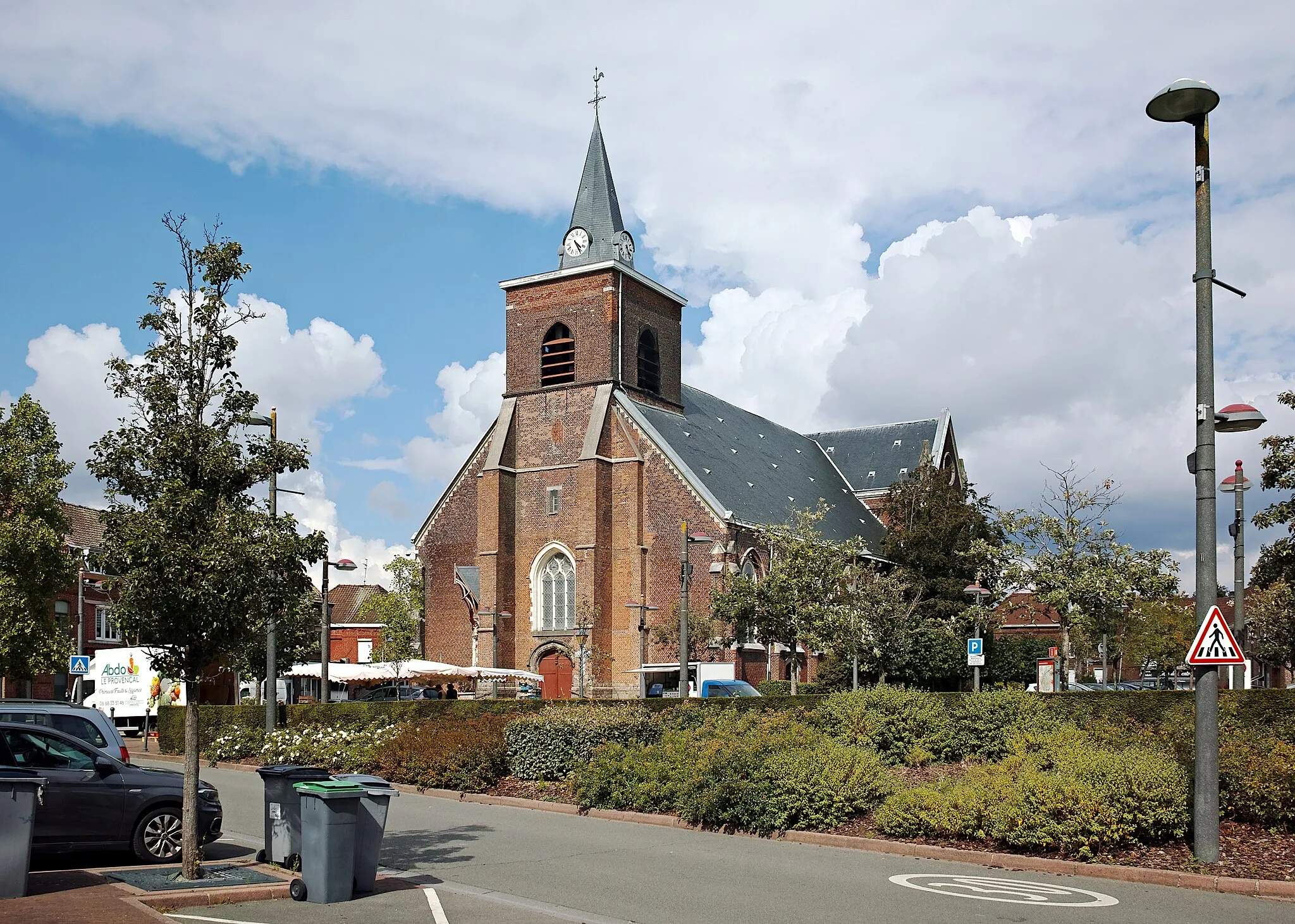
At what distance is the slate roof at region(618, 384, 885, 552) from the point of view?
4772cm

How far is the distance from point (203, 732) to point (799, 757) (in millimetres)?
18725

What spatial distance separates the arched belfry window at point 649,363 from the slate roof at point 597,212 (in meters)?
3.29

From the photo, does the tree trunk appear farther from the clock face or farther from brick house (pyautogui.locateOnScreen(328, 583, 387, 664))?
brick house (pyautogui.locateOnScreen(328, 583, 387, 664))

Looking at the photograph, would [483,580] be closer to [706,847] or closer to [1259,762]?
[706,847]

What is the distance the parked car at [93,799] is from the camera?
12.0m

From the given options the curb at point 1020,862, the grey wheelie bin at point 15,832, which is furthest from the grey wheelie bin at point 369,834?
the curb at point 1020,862

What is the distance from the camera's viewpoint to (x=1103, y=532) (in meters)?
37.6

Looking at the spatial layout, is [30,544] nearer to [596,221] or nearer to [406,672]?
[406,672]

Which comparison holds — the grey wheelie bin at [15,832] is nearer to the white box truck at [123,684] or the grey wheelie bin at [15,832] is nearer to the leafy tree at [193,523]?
the leafy tree at [193,523]

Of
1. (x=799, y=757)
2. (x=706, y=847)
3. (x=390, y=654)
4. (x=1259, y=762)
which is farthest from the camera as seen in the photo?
(x=390, y=654)

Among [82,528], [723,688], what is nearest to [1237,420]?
[723,688]

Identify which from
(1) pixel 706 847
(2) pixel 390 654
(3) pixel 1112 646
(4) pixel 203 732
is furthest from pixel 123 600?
(3) pixel 1112 646

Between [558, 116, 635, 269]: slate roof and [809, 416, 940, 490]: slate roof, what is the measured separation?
70.2 ft

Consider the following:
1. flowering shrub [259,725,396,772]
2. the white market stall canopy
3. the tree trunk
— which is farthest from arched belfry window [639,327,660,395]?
the tree trunk
